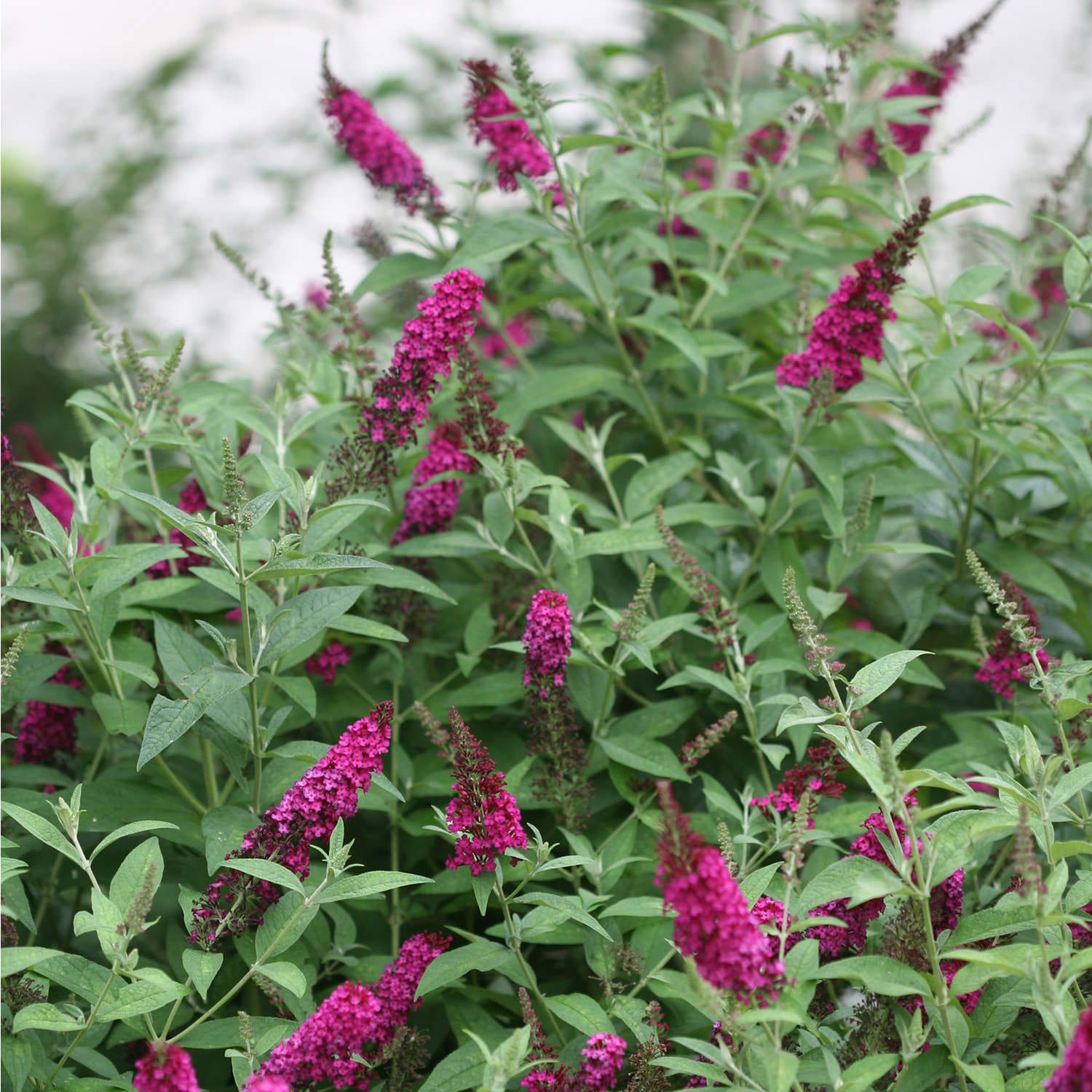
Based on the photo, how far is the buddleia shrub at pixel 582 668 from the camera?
1380 millimetres

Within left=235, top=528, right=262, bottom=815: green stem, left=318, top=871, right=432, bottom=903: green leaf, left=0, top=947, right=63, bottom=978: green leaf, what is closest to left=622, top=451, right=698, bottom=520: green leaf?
left=235, top=528, right=262, bottom=815: green stem

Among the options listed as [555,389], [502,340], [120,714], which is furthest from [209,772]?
[502,340]

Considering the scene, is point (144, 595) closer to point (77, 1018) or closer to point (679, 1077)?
point (77, 1018)

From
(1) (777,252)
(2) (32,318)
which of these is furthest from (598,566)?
(2) (32,318)

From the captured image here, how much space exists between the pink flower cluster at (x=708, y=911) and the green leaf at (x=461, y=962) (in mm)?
505

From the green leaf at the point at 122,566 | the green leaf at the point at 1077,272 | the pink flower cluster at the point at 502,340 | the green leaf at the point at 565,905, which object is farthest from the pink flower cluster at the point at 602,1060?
the pink flower cluster at the point at 502,340

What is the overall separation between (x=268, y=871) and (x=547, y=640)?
1.77ft

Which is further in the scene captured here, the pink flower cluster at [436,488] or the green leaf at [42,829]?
the pink flower cluster at [436,488]

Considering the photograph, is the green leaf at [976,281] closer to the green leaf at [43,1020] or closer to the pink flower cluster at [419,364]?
the pink flower cluster at [419,364]

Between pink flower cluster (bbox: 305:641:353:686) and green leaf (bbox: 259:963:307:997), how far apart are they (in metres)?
0.65

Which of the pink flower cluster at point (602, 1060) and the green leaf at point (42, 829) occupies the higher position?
the green leaf at point (42, 829)

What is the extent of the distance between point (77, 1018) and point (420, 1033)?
1.79 feet

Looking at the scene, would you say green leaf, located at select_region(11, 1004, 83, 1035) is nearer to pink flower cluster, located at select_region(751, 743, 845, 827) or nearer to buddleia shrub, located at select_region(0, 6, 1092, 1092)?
buddleia shrub, located at select_region(0, 6, 1092, 1092)

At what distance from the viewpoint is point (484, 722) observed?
2.10 m
